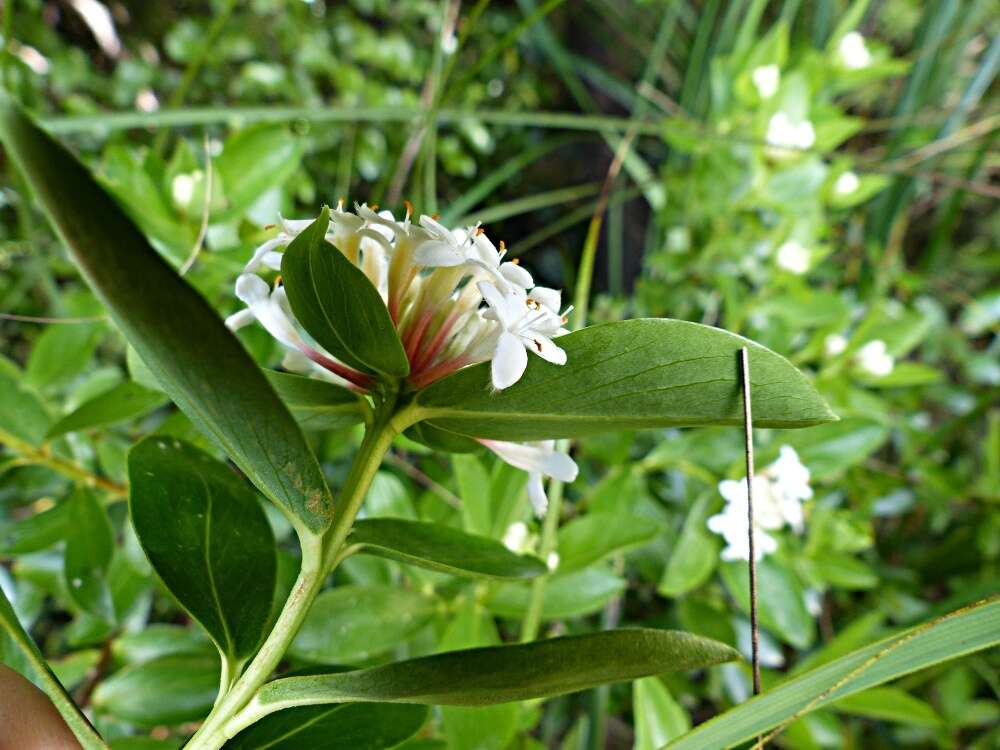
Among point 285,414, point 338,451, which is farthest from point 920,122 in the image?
point 285,414

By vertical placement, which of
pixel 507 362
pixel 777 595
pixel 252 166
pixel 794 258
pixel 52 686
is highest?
pixel 794 258

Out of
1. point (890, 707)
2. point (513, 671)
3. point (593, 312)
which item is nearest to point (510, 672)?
point (513, 671)

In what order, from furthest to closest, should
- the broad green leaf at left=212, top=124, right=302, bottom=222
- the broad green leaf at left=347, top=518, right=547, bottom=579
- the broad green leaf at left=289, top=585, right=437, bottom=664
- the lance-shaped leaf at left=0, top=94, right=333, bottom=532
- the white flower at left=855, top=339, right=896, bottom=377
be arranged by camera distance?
the white flower at left=855, top=339, right=896, bottom=377
the broad green leaf at left=212, top=124, right=302, bottom=222
the broad green leaf at left=289, top=585, right=437, bottom=664
the broad green leaf at left=347, top=518, right=547, bottom=579
the lance-shaped leaf at left=0, top=94, right=333, bottom=532

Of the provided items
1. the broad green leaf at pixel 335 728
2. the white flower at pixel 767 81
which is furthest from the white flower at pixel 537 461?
the white flower at pixel 767 81

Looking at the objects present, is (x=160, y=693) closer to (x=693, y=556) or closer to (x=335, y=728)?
(x=335, y=728)

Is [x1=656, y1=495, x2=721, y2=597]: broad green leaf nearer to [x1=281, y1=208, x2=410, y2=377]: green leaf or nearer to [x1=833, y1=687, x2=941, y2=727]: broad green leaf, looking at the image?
[x1=833, y1=687, x2=941, y2=727]: broad green leaf

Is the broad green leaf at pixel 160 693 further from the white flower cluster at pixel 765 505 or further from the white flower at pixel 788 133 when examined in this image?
the white flower at pixel 788 133

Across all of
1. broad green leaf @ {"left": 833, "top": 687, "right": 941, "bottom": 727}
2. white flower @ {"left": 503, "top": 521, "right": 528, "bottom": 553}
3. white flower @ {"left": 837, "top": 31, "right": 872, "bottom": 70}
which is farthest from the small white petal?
white flower @ {"left": 837, "top": 31, "right": 872, "bottom": 70}
